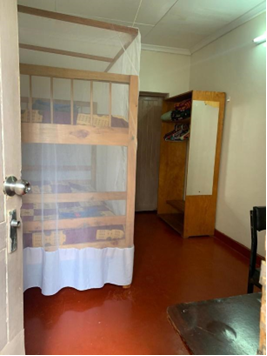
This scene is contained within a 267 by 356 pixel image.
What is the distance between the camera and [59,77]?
152 centimetres

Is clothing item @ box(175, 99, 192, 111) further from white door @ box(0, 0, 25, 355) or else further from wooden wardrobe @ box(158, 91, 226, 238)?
white door @ box(0, 0, 25, 355)

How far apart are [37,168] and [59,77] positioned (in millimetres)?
610

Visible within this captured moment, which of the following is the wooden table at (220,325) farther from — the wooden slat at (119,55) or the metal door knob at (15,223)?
the wooden slat at (119,55)

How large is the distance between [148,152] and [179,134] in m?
0.67

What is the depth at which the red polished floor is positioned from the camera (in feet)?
1.98

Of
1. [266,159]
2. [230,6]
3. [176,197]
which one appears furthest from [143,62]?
[266,159]

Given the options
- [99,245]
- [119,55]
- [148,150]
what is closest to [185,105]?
[148,150]

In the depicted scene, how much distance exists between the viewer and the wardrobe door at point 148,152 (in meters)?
3.69

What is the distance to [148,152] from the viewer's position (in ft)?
12.5

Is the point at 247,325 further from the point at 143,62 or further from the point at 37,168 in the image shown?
the point at 143,62

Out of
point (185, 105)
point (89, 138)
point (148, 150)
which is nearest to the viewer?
point (89, 138)

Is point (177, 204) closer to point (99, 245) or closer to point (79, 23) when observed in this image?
point (99, 245)

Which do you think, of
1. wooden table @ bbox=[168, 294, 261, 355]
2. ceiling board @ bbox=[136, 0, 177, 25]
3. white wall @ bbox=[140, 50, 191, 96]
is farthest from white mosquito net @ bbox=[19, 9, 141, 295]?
white wall @ bbox=[140, 50, 191, 96]

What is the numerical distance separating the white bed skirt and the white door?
0.75 m
